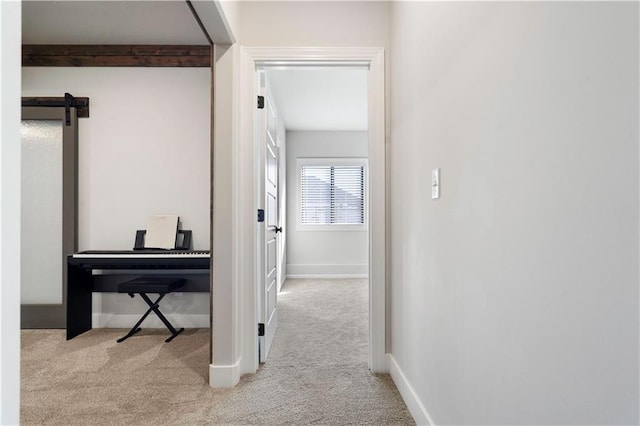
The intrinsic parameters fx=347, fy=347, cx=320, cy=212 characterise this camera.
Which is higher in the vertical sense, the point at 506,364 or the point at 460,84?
the point at 460,84

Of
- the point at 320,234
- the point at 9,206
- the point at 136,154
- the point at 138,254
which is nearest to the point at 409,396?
the point at 9,206

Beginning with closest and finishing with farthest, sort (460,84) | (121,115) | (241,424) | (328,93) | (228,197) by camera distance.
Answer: (460,84) < (241,424) < (228,197) < (121,115) < (328,93)

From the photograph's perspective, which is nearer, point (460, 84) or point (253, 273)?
point (460, 84)

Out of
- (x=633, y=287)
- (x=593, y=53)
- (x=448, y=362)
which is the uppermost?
(x=593, y=53)

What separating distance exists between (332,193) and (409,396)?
4620 millimetres

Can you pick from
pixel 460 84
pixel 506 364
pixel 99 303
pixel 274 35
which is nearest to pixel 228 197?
pixel 274 35

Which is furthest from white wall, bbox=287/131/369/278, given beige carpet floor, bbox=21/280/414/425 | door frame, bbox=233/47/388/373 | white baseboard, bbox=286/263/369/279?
door frame, bbox=233/47/388/373

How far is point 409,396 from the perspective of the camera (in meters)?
1.79

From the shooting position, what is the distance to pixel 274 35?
2229 millimetres

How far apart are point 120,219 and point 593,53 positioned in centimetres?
348

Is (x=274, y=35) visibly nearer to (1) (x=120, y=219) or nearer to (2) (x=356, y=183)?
(1) (x=120, y=219)

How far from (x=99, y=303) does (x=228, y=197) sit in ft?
6.77

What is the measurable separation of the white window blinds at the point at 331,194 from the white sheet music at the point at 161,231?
3239 millimetres

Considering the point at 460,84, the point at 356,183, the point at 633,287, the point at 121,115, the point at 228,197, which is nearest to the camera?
the point at 633,287
